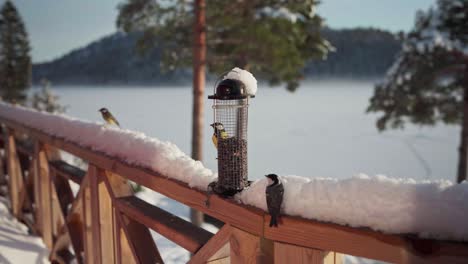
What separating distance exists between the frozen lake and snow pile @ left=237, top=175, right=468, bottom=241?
15522 millimetres

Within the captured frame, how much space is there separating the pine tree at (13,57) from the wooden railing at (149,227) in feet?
78.6

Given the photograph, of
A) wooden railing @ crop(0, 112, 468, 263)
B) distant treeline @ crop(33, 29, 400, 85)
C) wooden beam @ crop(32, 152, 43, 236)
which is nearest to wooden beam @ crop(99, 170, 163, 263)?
wooden railing @ crop(0, 112, 468, 263)

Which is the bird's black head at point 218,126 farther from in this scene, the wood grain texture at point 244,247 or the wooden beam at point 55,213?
the wooden beam at point 55,213

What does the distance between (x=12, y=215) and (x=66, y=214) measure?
1691 millimetres

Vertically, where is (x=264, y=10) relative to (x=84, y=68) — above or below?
below

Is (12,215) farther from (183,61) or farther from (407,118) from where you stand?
(407,118)

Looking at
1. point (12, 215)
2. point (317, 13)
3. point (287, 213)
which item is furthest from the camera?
point (317, 13)

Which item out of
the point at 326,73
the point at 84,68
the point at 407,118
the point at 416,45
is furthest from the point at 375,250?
the point at 84,68

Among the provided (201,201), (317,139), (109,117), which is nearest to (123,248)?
(201,201)

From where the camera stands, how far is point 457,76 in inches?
471

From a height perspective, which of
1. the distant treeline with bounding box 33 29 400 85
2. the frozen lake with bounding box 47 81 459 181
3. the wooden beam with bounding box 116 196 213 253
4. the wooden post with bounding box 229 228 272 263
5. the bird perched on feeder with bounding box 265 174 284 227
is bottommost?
the frozen lake with bounding box 47 81 459 181

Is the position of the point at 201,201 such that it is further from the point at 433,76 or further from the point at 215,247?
the point at 433,76

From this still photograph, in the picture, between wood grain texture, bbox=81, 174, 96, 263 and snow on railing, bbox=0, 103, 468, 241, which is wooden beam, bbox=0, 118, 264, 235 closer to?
snow on railing, bbox=0, 103, 468, 241

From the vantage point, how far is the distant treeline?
91.3 meters
